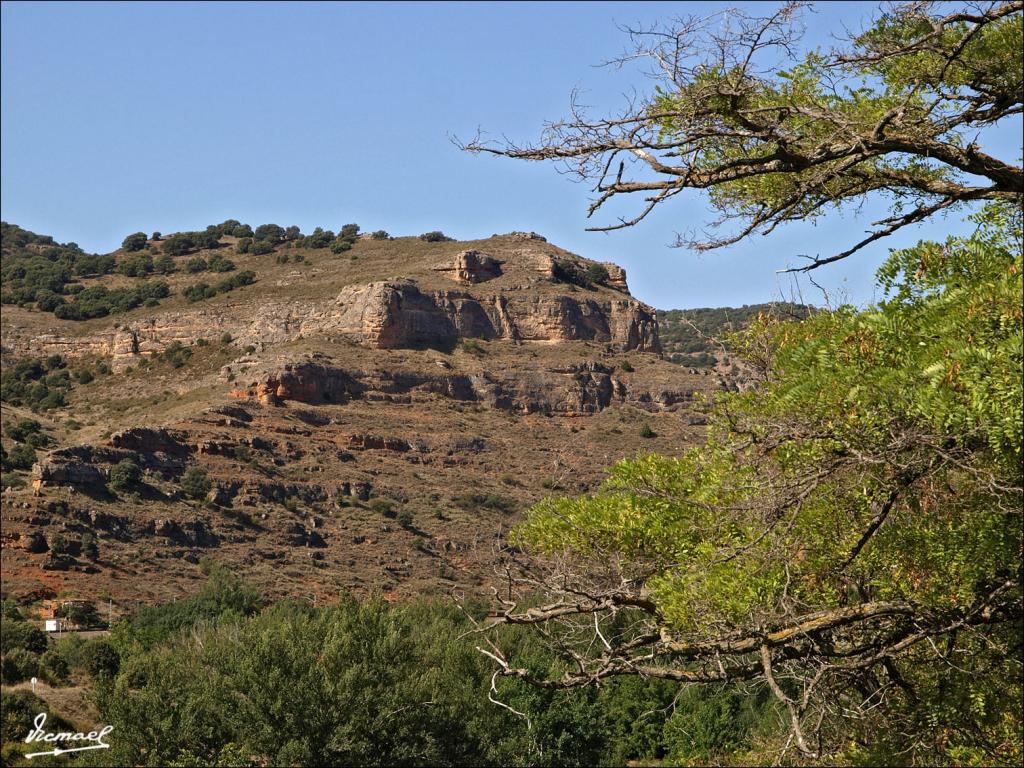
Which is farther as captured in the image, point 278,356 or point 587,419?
point 587,419

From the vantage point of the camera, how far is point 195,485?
7306 cm

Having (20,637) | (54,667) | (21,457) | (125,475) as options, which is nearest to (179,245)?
(21,457)

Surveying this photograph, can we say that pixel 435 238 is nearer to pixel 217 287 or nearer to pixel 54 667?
pixel 217 287

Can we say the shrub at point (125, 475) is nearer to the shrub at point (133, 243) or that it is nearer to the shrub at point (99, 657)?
the shrub at point (99, 657)

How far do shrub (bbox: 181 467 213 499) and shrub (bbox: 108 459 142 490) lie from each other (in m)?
2.75

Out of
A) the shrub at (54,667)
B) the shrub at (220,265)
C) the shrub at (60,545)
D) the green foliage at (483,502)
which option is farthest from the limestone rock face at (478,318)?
the shrub at (54,667)

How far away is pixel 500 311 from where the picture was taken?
108375 mm

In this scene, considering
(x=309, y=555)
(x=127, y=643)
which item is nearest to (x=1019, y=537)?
(x=127, y=643)

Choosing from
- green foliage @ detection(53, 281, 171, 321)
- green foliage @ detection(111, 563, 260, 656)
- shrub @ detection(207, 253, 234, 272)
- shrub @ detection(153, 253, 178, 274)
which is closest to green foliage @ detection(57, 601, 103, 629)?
green foliage @ detection(111, 563, 260, 656)

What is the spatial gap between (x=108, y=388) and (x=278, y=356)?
15.8 metres

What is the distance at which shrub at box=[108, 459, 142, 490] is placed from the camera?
226 feet

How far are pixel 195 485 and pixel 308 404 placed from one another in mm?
16086

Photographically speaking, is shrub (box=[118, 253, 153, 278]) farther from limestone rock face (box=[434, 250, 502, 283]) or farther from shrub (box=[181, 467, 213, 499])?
shrub (box=[181, 467, 213, 499])

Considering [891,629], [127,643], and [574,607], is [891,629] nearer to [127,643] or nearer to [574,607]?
[574,607]
